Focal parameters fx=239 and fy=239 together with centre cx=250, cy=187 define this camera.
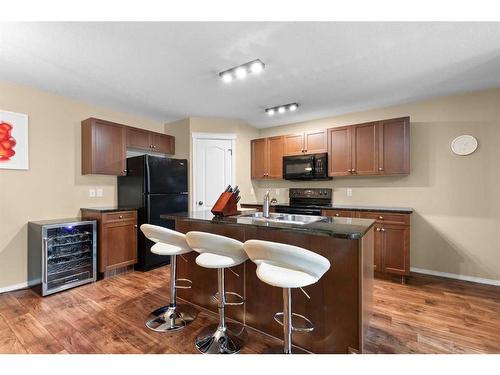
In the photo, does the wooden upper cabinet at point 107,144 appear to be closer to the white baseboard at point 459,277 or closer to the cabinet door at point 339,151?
the cabinet door at point 339,151

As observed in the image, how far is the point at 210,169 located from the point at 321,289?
3061 millimetres

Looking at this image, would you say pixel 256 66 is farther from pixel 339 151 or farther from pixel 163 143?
pixel 163 143

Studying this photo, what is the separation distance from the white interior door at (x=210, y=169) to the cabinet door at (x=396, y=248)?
8.62ft

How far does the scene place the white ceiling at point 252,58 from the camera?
1.86 m

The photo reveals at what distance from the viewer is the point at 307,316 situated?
1745mm

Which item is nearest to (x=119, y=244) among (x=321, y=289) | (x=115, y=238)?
(x=115, y=238)

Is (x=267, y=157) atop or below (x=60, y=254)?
atop

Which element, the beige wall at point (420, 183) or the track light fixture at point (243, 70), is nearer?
the track light fixture at point (243, 70)

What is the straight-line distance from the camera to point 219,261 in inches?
69.2

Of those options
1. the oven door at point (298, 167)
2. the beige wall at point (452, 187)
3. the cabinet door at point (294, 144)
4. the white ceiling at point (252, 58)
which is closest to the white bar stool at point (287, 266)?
the white ceiling at point (252, 58)
